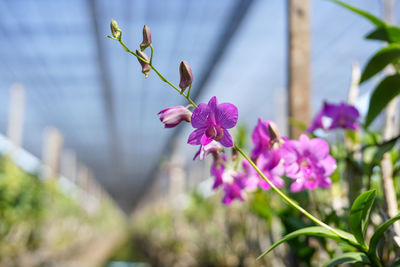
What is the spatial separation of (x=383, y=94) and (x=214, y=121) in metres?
0.54

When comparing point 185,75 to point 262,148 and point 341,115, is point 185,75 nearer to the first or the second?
point 262,148

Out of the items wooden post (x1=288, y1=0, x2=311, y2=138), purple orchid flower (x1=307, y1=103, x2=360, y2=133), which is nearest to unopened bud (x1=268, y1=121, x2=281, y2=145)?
purple orchid flower (x1=307, y1=103, x2=360, y2=133)

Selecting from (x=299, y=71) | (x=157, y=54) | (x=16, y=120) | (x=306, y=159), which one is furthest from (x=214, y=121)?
(x=157, y=54)

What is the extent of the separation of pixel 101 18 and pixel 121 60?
5.51ft

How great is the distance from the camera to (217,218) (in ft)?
11.4

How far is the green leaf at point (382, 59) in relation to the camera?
89 cm

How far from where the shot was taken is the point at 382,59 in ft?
3.08

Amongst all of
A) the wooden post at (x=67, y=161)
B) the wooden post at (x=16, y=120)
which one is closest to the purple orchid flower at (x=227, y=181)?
the wooden post at (x=16, y=120)

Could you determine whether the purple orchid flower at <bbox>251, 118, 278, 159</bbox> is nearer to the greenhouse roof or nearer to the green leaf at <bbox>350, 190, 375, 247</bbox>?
the green leaf at <bbox>350, 190, 375, 247</bbox>

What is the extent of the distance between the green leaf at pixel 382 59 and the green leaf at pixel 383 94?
0.13 ft

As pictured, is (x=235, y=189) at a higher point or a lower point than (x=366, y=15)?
lower

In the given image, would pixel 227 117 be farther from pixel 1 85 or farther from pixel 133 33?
pixel 1 85

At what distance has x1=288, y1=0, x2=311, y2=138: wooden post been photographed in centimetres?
172

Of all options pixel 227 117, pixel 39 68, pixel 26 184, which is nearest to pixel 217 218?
pixel 227 117
